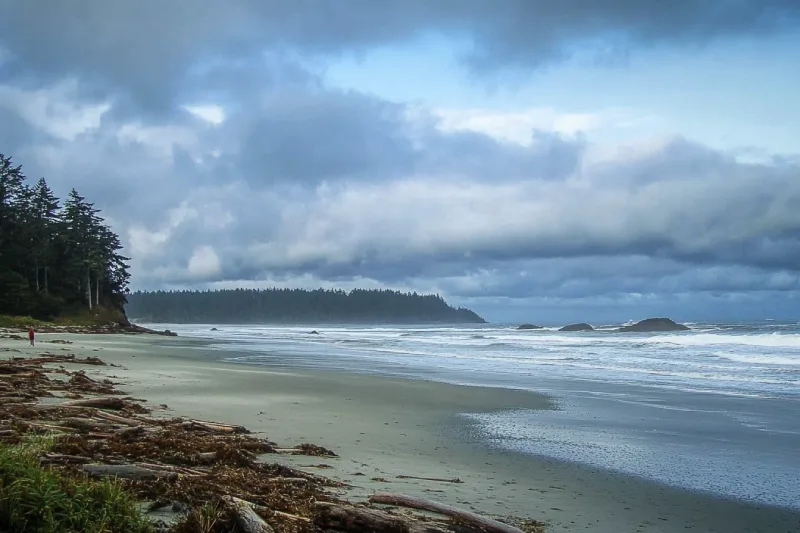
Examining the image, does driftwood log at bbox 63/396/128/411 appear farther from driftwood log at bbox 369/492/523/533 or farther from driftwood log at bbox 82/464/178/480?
driftwood log at bbox 369/492/523/533

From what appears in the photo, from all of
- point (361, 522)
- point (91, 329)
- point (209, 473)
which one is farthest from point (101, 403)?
point (91, 329)

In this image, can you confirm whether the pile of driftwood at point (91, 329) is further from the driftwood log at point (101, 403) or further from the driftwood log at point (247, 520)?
the driftwood log at point (247, 520)

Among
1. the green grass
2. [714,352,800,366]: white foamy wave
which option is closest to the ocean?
[714,352,800,366]: white foamy wave

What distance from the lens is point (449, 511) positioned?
604 cm

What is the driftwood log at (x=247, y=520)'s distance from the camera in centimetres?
464

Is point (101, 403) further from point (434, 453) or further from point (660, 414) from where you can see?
point (660, 414)

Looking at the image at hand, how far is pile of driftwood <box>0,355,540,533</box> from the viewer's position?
16.9 ft

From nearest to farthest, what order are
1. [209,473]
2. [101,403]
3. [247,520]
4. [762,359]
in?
[247,520] → [209,473] → [101,403] → [762,359]

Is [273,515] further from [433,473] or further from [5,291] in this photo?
[5,291]

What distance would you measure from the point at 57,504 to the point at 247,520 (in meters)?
1.29

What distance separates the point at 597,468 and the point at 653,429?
170 inches

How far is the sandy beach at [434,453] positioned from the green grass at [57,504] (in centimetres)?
287

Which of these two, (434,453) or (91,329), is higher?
(91,329)

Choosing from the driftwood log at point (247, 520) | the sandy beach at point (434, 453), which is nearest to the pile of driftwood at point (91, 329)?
the sandy beach at point (434, 453)
